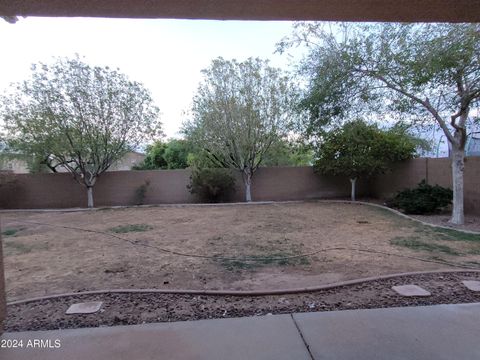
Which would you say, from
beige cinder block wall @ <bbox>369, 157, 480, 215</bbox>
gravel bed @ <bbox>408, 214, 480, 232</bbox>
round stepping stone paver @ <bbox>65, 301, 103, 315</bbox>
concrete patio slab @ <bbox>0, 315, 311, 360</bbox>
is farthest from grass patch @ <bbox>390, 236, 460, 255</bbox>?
round stepping stone paver @ <bbox>65, 301, 103, 315</bbox>

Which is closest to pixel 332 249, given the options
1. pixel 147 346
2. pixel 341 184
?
pixel 147 346

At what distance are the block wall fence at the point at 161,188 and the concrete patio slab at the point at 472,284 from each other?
11050 mm

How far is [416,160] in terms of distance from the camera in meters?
13.4

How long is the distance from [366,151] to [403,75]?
668 cm

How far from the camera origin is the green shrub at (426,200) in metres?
10.5

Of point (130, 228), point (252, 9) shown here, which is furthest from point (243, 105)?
point (252, 9)

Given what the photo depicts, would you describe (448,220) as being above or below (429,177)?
below

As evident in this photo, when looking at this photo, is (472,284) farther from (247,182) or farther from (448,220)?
(247,182)

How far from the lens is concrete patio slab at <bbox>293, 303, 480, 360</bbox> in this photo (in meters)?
2.76

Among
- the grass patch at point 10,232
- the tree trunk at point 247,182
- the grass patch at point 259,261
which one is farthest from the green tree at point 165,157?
the grass patch at point 259,261

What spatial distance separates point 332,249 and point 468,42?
4.77 meters

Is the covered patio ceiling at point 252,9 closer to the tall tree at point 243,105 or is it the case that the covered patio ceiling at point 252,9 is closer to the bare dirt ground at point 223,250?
the bare dirt ground at point 223,250

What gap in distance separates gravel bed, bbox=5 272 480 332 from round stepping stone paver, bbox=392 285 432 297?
3.0 inches

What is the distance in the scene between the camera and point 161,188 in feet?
52.4
